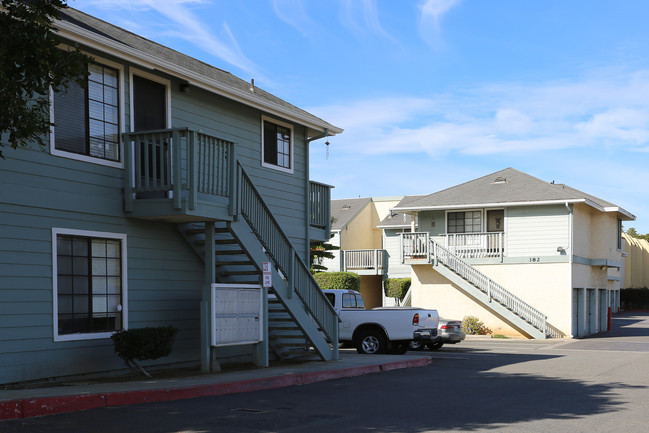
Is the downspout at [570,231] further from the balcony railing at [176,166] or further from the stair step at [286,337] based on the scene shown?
the balcony railing at [176,166]

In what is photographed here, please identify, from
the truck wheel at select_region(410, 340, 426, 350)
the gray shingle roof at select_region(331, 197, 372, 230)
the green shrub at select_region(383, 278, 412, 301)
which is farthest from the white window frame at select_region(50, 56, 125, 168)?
the gray shingle roof at select_region(331, 197, 372, 230)

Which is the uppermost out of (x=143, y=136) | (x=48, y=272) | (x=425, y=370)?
(x=143, y=136)

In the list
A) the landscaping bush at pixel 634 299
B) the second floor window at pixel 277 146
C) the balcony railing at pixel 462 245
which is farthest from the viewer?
the landscaping bush at pixel 634 299

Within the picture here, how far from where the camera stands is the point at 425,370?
1664cm

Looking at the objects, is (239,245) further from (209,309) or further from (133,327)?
(133,327)

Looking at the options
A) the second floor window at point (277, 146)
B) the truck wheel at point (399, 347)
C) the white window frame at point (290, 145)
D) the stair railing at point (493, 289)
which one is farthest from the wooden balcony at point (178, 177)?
the stair railing at point (493, 289)

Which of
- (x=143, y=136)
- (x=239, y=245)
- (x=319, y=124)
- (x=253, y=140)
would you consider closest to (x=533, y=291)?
(x=319, y=124)

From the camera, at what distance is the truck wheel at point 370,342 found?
2052 cm

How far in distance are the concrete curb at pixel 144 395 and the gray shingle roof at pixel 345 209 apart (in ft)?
109

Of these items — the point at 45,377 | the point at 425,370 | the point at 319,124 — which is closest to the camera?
the point at 45,377

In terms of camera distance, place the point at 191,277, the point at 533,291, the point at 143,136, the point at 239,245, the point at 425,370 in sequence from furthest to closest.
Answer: the point at 533,291
the point at 425,370
the point at 191,277
the point at 239,245
the point at 143,136

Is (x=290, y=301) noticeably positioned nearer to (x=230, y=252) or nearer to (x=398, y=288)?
(x=230, y=252)

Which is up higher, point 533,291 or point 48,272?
point 48,272

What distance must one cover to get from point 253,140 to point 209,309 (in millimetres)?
5162
